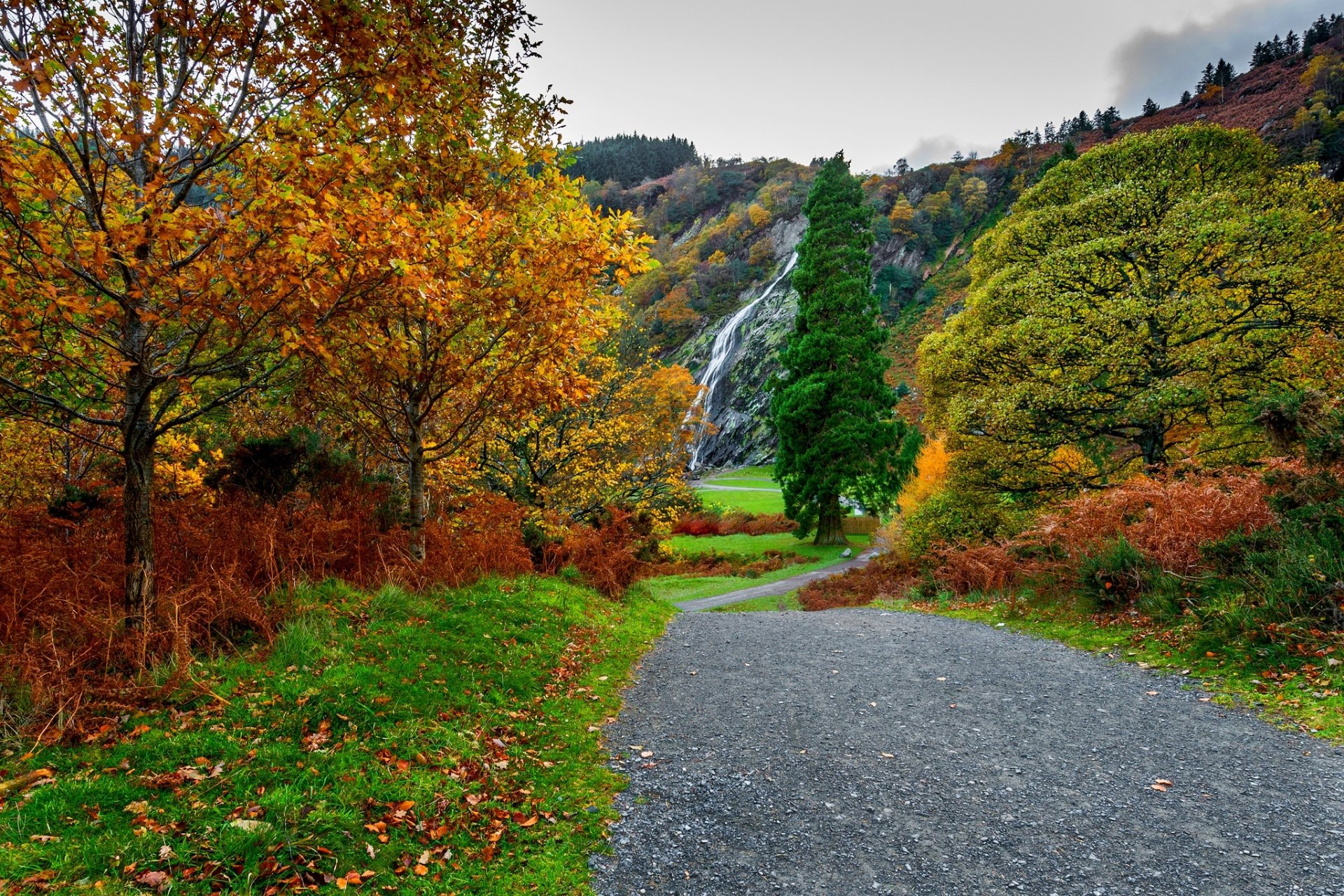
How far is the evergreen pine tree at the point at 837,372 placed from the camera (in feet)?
76.8

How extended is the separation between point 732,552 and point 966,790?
22728 millimetres

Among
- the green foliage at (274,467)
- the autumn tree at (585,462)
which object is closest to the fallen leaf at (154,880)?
the green foliage at (274,467)

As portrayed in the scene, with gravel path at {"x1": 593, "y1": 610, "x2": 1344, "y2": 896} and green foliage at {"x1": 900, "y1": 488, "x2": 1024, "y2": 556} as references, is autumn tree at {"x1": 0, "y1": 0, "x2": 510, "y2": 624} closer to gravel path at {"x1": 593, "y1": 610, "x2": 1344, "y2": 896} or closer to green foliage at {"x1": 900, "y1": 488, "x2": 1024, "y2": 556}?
→ gravel path at {"x1": 593, "y1": 610, "x2": 1344, "y2": 896}

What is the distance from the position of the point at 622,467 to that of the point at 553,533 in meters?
3.54

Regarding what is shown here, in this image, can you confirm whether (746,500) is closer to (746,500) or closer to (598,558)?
(746,500)

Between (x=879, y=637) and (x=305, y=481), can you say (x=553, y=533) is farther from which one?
(x=879, y=637)

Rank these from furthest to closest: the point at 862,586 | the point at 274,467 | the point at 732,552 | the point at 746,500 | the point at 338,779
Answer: the point at 746,500
the point at 732,552
the point at 862,586
the point at 274,467
the point at 338,779

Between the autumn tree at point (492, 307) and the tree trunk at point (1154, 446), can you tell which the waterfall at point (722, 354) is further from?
the autumn tree at point (492, 307)

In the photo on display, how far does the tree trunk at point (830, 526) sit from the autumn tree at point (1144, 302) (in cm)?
1132

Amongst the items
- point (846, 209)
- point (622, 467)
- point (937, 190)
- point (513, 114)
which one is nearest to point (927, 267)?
point (937, 190)

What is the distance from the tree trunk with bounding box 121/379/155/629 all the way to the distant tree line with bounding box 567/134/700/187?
158 meters

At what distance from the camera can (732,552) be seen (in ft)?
87.6

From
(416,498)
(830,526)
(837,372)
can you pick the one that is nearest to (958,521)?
(837,372)

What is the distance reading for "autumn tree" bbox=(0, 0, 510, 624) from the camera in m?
3.59
